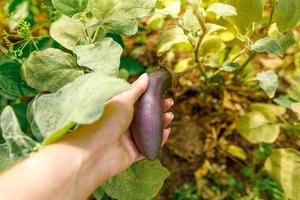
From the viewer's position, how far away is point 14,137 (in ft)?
2.40

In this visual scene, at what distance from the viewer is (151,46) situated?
1.49m

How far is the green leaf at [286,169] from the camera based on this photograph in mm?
1119

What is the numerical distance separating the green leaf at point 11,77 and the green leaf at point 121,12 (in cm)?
23

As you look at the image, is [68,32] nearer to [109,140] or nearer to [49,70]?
[49,70]

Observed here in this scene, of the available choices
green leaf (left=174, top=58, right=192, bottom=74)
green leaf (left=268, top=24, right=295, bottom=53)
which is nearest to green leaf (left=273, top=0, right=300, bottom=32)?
green leaf (left=268, top=24, right=295, bottom=53)

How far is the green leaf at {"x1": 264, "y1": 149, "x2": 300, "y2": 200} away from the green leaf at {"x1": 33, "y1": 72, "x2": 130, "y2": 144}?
0.58 m

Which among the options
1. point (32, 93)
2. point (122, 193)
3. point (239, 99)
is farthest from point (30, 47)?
point (239, 99)

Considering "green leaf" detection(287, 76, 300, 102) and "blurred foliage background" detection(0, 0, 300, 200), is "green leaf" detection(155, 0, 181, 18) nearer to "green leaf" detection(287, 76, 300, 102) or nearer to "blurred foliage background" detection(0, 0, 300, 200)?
"blurred foliage background" detection(0, 0, 300, 200)

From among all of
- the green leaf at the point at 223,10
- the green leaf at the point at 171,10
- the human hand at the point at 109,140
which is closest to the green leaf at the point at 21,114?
the human hand at the point at 109,140

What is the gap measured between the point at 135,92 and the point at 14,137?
227 millimetres

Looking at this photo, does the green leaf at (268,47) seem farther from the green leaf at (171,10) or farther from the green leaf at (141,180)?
the green leaf at (141,180)

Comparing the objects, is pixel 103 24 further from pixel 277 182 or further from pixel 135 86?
pixel 277 182

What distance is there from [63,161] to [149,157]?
0.21 m

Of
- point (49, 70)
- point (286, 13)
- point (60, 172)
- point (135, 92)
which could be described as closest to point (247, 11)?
point (286, 13)
